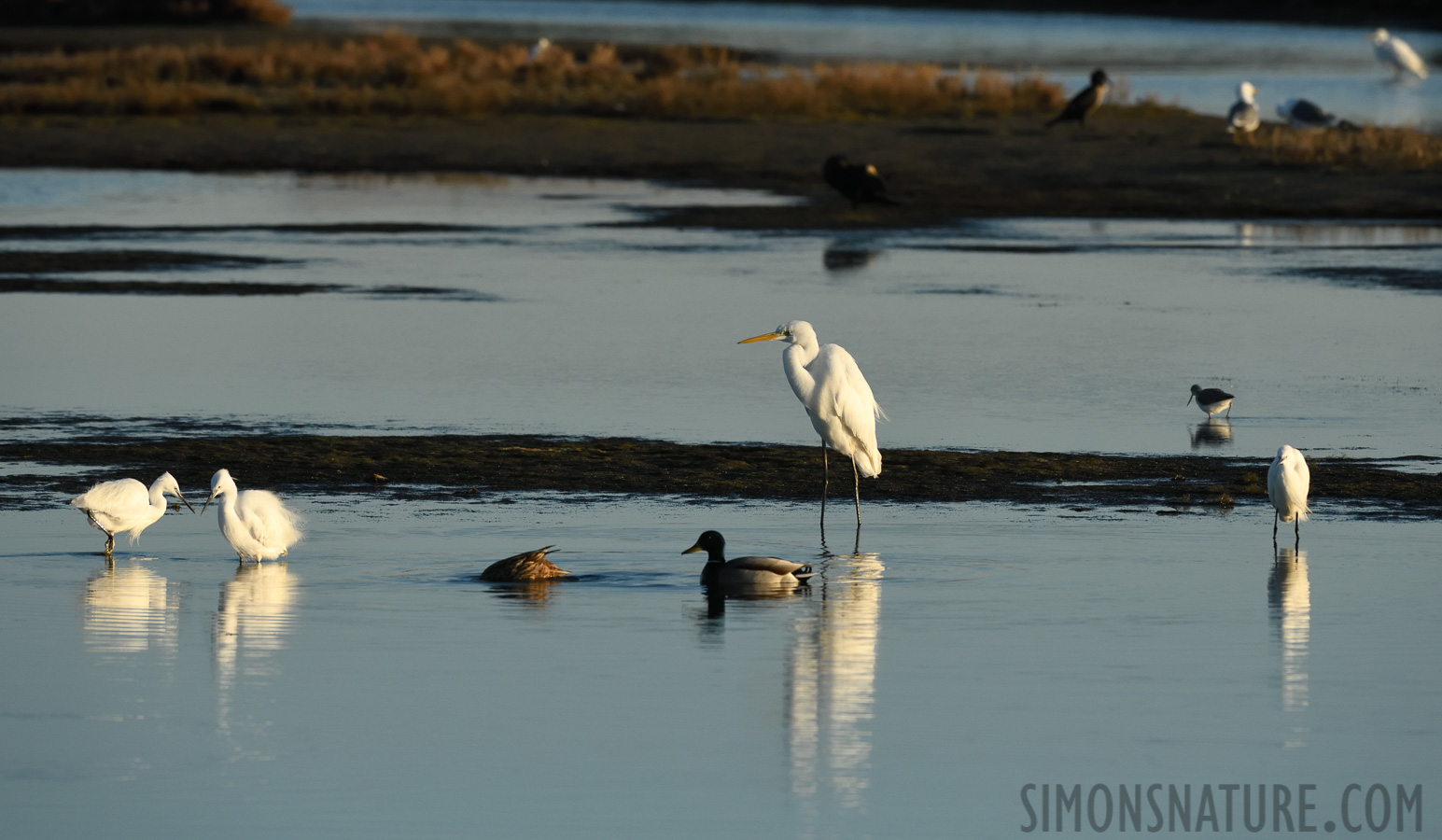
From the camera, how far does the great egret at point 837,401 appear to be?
12.6 m

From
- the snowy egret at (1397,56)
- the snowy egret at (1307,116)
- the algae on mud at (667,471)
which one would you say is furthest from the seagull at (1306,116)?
the algae on mud at (667,471)

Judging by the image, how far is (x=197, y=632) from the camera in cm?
974

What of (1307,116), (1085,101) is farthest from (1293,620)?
(1307,116)

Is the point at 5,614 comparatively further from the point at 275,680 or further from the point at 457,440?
the point at 457,440

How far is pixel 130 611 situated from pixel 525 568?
5.80ft

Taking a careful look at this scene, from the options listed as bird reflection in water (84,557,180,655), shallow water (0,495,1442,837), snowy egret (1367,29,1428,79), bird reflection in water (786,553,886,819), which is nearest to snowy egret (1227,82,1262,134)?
snowy egret (1367,29,1428,79)

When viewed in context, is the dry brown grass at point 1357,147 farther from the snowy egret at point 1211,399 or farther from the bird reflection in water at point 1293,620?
the bird reflection in water at point 1293,620

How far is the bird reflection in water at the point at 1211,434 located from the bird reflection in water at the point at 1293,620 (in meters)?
3.11

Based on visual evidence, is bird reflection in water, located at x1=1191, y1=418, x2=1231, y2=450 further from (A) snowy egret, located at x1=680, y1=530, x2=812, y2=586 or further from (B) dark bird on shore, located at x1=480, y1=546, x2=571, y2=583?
(B) dark bird on shore, located at x1=480, y1=546, x2=571, y2=583

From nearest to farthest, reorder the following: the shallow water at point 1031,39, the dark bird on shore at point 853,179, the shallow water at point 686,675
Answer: the shallow water at point 686,675 → the dark bird on shore at point 853,179 → the shallow water at point 1031,39

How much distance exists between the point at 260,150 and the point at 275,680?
31.4m

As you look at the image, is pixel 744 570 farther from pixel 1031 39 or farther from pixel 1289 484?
pixel 1031 39

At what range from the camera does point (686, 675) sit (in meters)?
9.08

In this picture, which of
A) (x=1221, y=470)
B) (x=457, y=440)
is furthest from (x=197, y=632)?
(x=1221, y=470)
